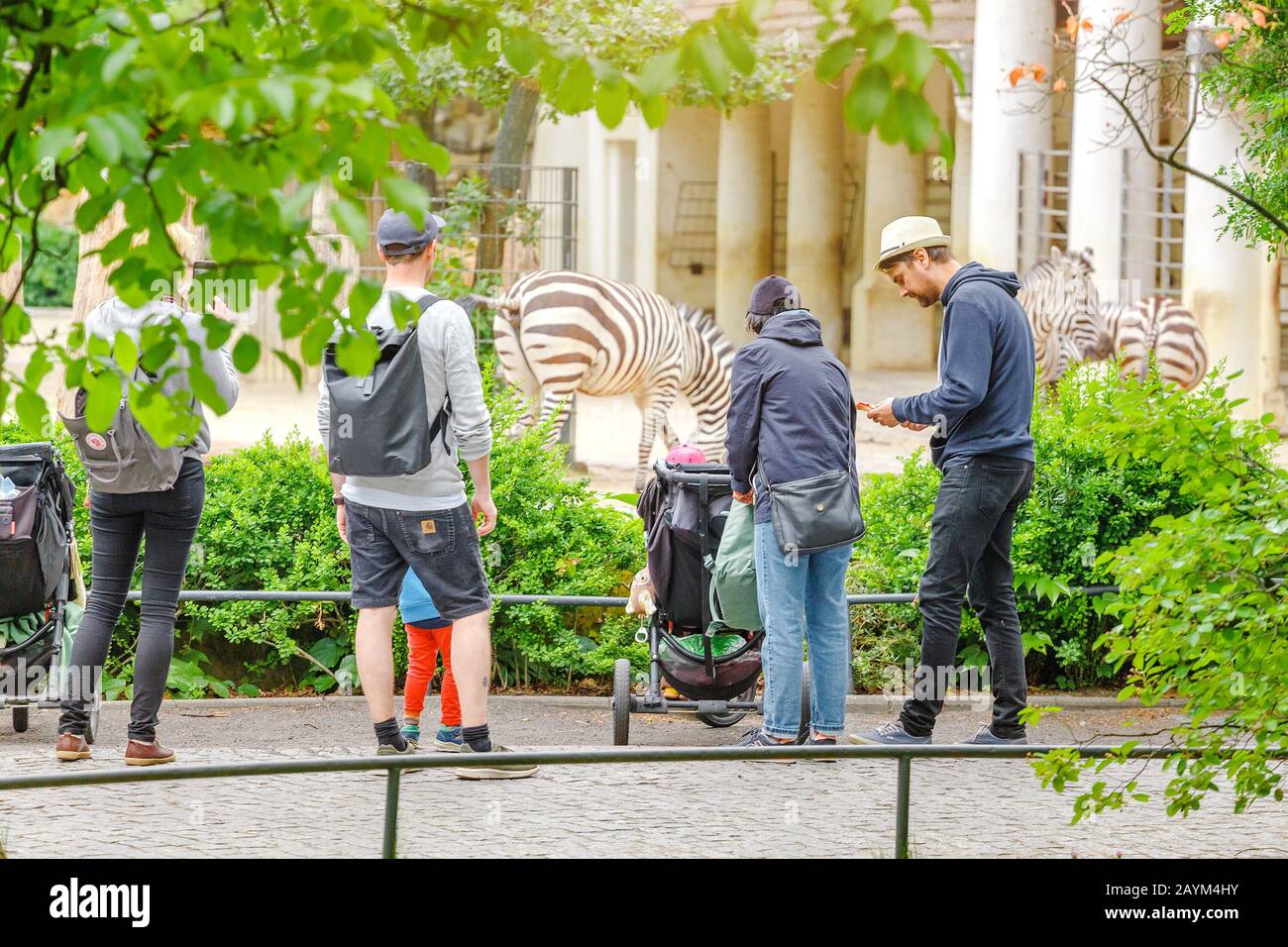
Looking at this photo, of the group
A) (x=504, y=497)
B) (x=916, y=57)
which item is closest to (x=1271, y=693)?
(x=916, y=57)

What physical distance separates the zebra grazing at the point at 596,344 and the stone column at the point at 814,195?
40.2 ft

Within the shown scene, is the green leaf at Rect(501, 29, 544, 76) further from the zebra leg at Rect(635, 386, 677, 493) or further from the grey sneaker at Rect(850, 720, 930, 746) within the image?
the zebra leg at Rect(635, 386, 677, 493)

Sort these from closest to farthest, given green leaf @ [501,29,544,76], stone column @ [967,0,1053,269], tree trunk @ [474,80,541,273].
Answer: green leaf @ [501,29,544,76] → tree trunk @ [474,80,541,273] → stone column @ [967,0,1053,269]

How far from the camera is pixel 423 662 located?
258 inches

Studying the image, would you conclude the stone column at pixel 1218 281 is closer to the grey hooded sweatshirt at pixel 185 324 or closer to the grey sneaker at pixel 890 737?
the grey sneaker at pixel 890 737

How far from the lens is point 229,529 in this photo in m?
8.13

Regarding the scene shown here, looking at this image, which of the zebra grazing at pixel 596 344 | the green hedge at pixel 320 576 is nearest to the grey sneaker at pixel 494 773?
the green hedge at pixel 320 576

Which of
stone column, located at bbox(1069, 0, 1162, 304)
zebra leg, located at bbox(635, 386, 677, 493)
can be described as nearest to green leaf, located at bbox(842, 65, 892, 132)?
zebra leg, located at bbox(635, 386, 677, 493)

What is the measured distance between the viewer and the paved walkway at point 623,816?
5.38 m

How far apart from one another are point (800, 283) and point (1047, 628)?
2005 cm

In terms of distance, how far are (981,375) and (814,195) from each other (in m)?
21.6

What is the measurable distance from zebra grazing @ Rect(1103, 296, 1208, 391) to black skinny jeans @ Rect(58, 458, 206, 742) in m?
11.8

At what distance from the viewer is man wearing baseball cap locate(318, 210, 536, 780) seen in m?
5.91
